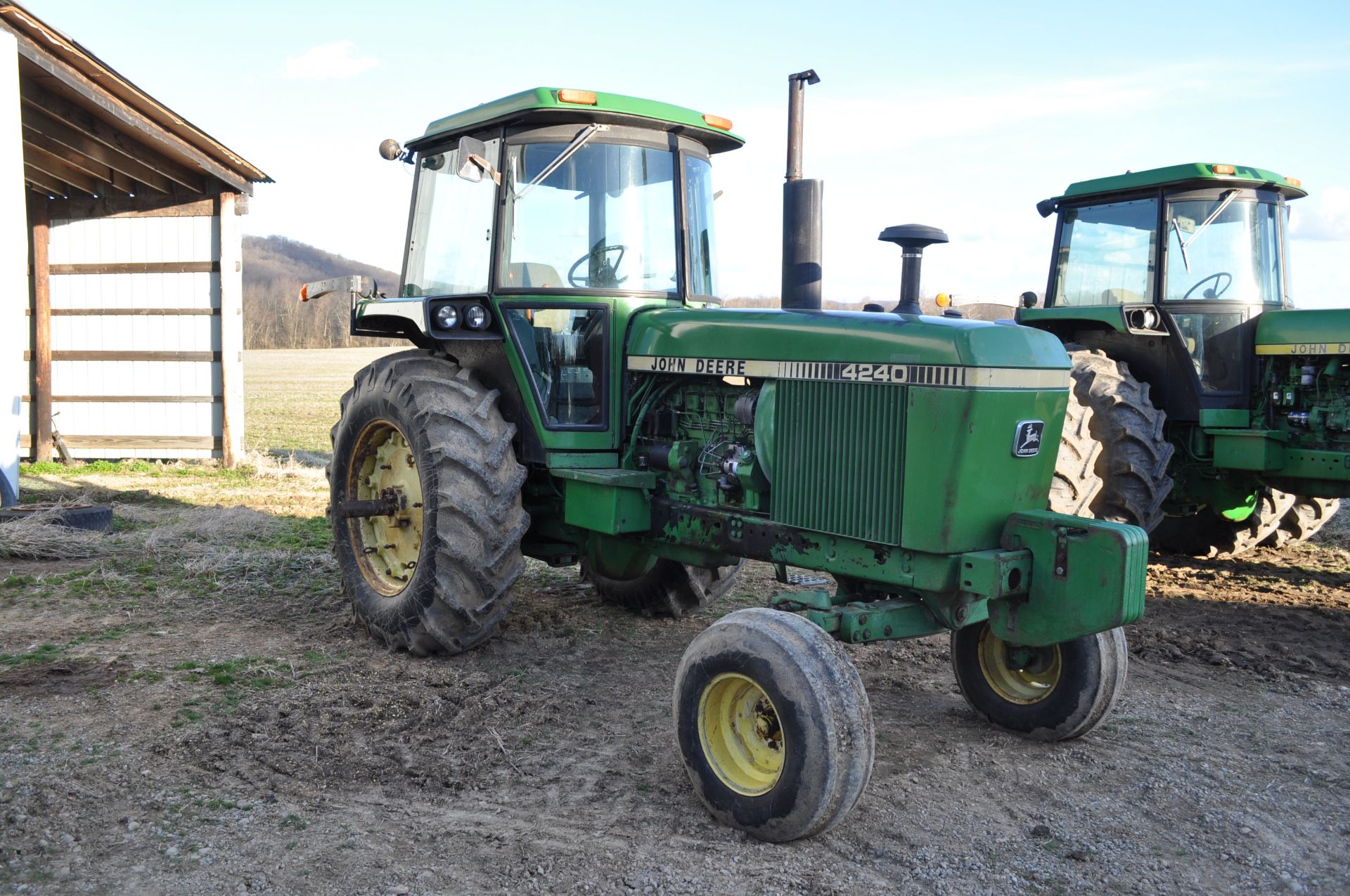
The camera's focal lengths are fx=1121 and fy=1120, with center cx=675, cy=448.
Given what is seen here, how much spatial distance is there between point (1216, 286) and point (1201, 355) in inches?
18.9

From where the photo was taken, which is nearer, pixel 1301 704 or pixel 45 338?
pixel 1301 704

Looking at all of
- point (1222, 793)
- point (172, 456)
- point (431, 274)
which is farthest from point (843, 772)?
point (172, 456)

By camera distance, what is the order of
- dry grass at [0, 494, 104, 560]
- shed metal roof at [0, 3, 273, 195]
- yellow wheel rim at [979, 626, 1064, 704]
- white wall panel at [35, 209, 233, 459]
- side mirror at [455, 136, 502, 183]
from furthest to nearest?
white wall panel at [35, 209, 233, 459] → shed metal roof at [0, 3, 273, 195] → dry grass at [0, 494, 104, 560] → side mirror at [455, 136, 502, 183] → yellow wheel rim at [979, 626, 1064, 704]

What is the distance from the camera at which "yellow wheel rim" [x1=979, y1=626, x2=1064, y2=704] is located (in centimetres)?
435

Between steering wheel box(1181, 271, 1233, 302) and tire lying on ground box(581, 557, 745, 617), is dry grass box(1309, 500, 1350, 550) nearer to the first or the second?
steering wheel box(1181, 271, 1233, 302)

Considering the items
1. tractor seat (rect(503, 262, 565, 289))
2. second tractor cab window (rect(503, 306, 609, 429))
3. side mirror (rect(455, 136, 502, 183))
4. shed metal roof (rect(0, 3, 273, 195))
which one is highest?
shed metal roof (rect(0, 3, 273, 195))

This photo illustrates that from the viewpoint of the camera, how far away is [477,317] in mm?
5176

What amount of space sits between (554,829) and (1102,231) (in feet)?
20.1

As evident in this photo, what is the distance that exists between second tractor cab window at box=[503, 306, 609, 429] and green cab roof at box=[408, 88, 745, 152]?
0.85m

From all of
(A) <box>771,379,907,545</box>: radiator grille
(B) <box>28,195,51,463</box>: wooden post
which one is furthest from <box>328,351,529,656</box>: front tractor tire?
(B) <box>28,195,51,463</box>: wooden post

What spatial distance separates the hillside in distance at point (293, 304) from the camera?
5453 cm

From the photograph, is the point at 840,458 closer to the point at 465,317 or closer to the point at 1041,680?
the point at 1041,680

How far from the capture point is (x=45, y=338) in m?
12.1

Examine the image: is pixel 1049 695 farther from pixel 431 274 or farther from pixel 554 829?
pixel 431 274
